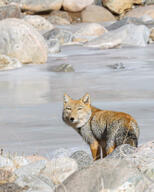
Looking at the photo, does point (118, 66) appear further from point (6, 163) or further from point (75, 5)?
point (75, 5)

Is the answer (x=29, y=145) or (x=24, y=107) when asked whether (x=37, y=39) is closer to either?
(x=24, y=107)

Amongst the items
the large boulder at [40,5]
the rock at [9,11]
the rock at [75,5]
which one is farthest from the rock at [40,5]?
the rock at [9,11]

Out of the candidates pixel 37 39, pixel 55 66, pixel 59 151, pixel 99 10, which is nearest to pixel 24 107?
pixel 59 151

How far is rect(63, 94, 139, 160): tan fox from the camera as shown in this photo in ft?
18.0

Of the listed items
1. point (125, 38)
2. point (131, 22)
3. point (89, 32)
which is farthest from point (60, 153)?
point (131, 22)

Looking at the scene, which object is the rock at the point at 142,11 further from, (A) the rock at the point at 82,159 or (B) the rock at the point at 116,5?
(A) the rock at the point at 82,159

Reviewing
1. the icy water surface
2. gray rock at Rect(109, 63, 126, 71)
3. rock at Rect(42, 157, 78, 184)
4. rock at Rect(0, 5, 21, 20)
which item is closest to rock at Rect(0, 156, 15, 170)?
rock at Rect(42, 157, 78, 184)

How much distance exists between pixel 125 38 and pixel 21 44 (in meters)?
5.37

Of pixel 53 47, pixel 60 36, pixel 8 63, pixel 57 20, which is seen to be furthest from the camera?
pixel 57 20

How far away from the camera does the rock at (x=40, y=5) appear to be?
3123 centimetres

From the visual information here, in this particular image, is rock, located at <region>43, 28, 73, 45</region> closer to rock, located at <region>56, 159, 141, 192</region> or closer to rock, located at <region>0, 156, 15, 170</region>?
rock, located at <region>0, 156, 15, 170</region>

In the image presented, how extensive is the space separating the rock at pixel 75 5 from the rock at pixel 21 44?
49.4ft

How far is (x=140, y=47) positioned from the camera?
2020cm

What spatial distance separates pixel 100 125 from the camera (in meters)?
5.86
